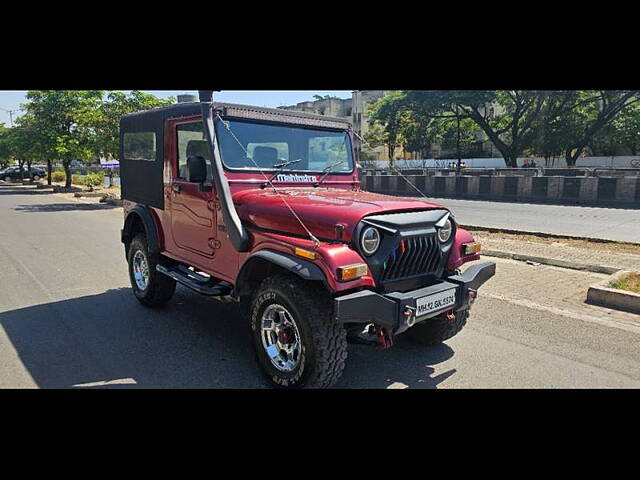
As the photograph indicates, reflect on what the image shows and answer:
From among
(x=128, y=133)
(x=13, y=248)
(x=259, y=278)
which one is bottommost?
(x=13, y=248)

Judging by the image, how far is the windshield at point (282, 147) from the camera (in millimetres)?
4578

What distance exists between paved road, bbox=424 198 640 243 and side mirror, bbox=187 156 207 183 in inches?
346

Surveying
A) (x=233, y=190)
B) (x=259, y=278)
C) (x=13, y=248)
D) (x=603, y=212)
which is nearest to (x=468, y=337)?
(x=259, y=278)

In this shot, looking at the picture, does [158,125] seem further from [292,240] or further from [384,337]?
[384,337]

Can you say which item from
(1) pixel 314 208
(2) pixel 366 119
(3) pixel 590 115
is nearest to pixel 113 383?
(1) pixel 314 208

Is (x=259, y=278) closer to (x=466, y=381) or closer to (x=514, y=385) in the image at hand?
(x=466, y=381)

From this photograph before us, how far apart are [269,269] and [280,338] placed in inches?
24.0

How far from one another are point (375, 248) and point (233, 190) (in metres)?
1.57

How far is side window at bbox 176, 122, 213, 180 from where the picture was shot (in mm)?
4637

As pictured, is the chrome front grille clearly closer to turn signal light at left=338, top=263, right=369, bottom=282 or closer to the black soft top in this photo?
turn signal light at left=338, top=263, right=369, bottom=282

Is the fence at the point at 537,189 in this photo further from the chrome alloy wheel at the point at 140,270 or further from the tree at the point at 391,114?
the tree at the point at 391,114

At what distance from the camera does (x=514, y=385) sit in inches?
155

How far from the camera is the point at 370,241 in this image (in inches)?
145

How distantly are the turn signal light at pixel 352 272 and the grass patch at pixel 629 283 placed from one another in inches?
167
